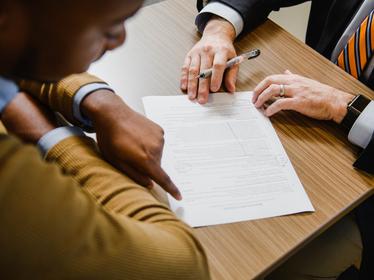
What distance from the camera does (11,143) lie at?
16.0 inches

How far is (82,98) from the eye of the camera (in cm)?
77

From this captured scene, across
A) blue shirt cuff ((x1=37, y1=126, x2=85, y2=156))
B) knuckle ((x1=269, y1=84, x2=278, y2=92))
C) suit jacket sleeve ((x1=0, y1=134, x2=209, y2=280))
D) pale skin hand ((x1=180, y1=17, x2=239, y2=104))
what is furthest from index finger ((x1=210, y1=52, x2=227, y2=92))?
suit jacket sleeve ((x1=0, y1=134, x2=209, y2=280))

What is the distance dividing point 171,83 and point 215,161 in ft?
0.81

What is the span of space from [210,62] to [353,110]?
1.10 feet

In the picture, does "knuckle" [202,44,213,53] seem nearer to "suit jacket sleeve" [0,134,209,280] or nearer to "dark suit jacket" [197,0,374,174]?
"dark suit jacket" [197,0,374,174]

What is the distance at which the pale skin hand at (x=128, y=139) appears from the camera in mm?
705

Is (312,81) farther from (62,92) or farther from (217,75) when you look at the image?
(62,92)

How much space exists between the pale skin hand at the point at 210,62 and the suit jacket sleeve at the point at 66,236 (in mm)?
442

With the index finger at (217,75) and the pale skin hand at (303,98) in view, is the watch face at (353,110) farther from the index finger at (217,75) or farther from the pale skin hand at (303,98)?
the index finger at (217,75)

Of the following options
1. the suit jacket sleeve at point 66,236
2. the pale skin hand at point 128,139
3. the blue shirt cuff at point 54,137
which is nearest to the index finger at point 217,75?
the pale skin hand at point 128,139

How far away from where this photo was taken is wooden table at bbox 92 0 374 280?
2.26ft

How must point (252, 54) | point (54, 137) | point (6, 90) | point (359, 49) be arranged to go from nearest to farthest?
point (6, 90), point (54, 137), point (252, 54), point (359, 49)

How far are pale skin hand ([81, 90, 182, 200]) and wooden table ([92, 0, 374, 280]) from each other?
122 mm

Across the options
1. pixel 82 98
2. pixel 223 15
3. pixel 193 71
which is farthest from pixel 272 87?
pixel 82 98
